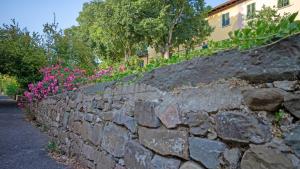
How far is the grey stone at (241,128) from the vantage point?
1.47 meters

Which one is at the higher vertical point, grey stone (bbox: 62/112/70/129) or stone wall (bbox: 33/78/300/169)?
stone wall (bbox: 33/78/300/169)

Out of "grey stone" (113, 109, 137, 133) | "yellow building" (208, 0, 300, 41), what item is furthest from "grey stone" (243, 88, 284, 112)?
"yellow building" (208, 0, 300, 41)

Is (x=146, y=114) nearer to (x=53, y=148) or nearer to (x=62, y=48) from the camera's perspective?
(x=53, y=148)

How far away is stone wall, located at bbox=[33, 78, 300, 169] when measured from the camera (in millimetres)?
1405

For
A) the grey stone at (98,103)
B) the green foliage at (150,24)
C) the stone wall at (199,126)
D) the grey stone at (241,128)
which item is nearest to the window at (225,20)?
the green foliage at (150,24)

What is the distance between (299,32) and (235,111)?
1.81 feet

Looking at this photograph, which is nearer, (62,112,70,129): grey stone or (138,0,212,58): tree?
(62,112,70,129): grey stone

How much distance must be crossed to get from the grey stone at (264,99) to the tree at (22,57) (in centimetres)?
1566

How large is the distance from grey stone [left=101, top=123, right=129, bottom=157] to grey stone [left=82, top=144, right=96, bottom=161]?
40 centimetres

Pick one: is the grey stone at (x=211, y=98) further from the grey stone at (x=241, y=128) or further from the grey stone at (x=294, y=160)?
the grey stone at (x=294, y=160)

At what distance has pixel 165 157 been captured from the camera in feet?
7.40

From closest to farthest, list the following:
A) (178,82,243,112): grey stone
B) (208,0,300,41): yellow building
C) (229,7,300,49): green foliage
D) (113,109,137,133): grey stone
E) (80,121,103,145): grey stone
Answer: (229,7,300,49): green foliage < (178,82,243,112): grey stone < (113,109,137,133): grey stone < (80,121,103,145): grey stone < (208,0,300,41): yellow building

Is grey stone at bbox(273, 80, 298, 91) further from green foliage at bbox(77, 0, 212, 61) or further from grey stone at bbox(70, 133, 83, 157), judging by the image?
green foliage at bbox(77, 0, 212, 61)

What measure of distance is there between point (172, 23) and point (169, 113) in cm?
2129
